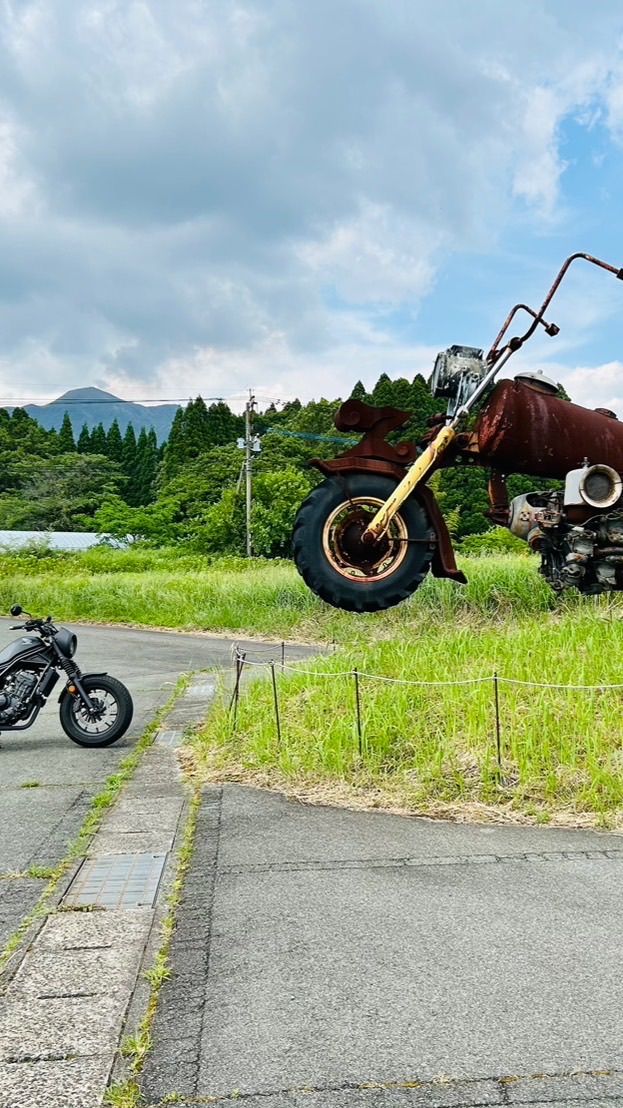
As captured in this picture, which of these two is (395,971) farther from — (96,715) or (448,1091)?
(96,715)

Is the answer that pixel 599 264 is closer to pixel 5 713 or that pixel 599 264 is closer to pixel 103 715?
pixel 103 715

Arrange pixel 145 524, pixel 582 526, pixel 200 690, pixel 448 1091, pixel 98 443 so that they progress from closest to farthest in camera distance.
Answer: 1. pixel 448 1091
2. pixel 582 526
3. pixel 200 690
4. pixel 145 524
5. pixel 98 443

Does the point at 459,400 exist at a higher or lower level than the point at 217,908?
higher

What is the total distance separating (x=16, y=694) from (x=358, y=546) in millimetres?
3628

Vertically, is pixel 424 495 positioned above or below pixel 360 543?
above

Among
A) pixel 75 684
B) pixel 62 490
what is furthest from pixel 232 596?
pixel 62 490

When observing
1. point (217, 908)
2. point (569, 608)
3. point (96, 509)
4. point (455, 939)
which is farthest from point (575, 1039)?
point (96, 509)

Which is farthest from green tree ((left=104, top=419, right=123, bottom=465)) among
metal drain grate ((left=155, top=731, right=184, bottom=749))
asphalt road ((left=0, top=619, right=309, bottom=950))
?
metal drain grate ((left=155, top=731, right=184, bottom=749))

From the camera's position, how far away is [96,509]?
50.3m

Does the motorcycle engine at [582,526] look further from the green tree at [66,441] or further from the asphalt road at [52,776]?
the green tree at [66,441]

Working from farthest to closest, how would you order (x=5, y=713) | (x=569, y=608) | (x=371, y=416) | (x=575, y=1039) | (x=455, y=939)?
(x=569, y=608) → (x=5, y=713) → (x=371, y=416) → (x=455, y=939) → (x=575, y=1039)

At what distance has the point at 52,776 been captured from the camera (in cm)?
689

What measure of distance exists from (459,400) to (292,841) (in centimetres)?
398

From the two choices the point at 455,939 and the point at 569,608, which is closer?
the point at 455,939
